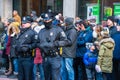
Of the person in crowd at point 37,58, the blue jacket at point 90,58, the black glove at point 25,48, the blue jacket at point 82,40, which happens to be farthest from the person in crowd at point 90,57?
the black glove at point 25,48

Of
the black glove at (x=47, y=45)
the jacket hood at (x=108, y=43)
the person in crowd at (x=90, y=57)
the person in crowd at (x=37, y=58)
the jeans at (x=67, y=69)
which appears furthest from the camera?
the jeans at (x=67, y=69)

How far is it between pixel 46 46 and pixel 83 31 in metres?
1.88

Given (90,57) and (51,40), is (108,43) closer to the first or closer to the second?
(90,57)

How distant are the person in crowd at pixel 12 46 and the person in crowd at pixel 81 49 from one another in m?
2.07

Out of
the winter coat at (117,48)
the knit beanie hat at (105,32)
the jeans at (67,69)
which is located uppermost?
the knit beanie hat at (105,32)

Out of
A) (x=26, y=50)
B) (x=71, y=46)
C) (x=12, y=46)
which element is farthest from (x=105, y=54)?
(x=12, y=46)

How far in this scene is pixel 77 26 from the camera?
1152 cm

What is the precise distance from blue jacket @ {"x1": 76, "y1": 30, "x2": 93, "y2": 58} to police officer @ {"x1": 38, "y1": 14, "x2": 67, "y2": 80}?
1.21 metres

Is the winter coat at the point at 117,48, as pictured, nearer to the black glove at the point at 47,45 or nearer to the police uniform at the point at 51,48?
the police uniform at the point at 51,48

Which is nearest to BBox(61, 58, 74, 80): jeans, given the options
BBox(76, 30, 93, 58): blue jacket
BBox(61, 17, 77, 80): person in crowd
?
BBox(61, 17, 77, 80): person in crowd

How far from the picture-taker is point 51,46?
947 centimetres

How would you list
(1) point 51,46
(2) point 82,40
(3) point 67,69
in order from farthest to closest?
1. (2) point 82,40
2. (3) point 67,69
3. (1) point 51,46

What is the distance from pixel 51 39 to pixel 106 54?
4.72 ft

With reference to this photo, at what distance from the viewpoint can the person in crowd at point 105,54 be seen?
32.6 feet
